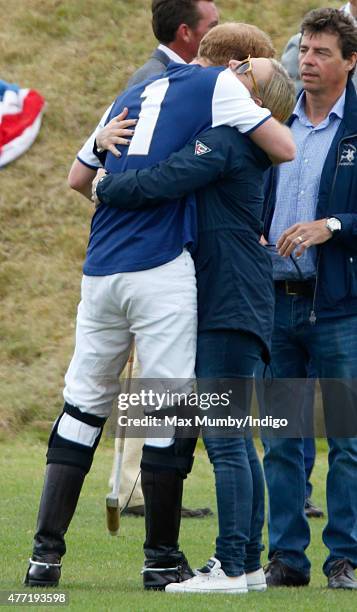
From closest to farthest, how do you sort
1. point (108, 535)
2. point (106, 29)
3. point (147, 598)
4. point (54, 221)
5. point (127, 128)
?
point (147, 598)
point (127, 128)
point (108, 535)
point (54, 221)
point (106, 29)

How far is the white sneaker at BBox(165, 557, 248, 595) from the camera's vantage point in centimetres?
570

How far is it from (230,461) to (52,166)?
10.7 meters

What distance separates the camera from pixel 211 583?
5.70 metres

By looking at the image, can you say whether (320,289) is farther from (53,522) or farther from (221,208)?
(53,522)

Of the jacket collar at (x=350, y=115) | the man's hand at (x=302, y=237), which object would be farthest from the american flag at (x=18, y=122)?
the man's hand at (x=302, y=237)

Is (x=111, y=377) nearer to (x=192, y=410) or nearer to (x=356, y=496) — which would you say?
(x=192, y=410)

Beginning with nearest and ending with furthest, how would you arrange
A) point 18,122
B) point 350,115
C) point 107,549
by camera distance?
point 350,115
point 107,549
point 18,122

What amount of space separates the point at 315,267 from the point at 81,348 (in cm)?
120

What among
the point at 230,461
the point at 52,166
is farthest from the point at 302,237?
the point at 52,166

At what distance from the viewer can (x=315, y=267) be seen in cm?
643

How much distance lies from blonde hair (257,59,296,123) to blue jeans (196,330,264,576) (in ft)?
3.12

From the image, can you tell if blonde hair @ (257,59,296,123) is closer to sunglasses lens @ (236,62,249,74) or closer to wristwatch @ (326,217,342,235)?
sunglasses lens @ (236,62,249,74)

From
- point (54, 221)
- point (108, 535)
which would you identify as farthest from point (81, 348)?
point (54, 221)

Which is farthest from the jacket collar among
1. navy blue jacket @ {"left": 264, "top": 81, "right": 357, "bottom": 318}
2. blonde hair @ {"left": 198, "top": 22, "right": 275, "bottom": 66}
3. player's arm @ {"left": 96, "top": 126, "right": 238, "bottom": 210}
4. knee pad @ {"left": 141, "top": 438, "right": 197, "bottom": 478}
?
knee pad @ {"left": 141, "top": 438, "right": 197, "bottom": 478}
